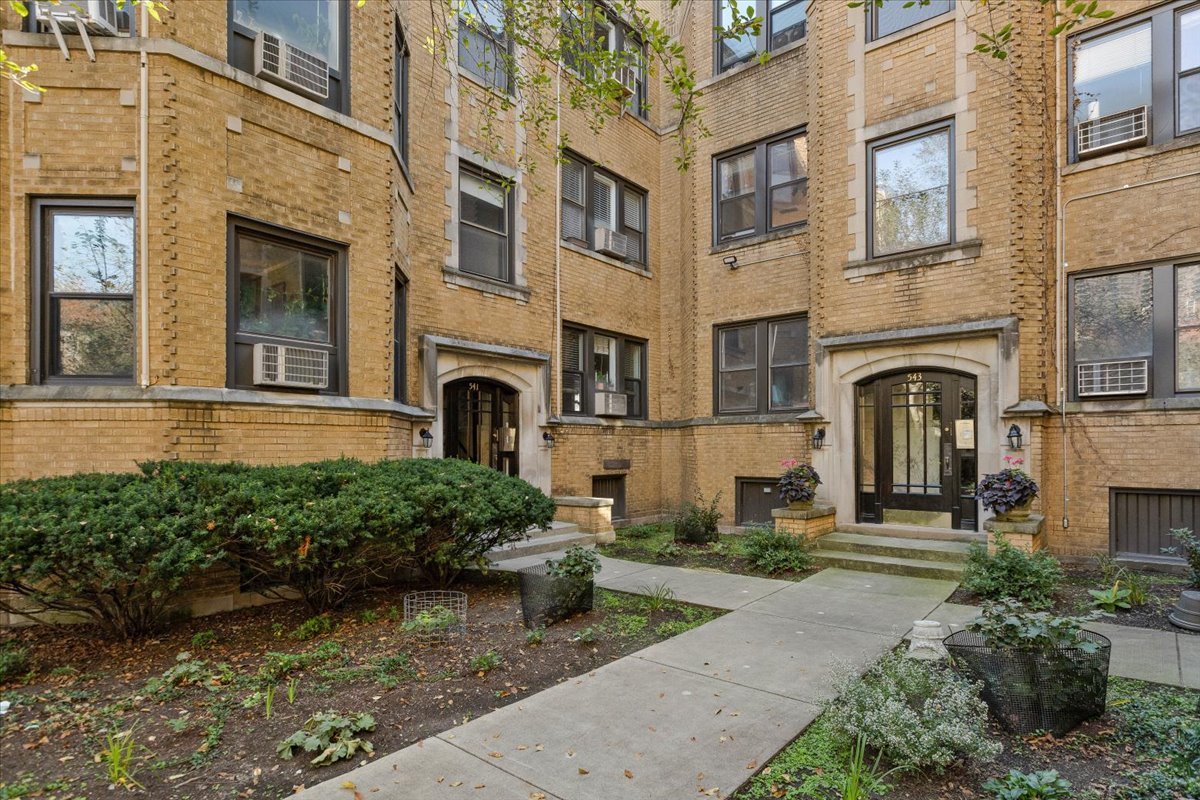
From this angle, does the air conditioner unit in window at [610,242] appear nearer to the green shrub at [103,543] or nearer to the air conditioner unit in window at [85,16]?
the air conditioner unit in window at [85,16]

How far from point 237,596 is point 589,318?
7.47m

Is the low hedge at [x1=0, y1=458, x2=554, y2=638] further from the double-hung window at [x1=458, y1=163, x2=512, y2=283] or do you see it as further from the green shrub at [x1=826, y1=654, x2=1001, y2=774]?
the double-hung window at [x1=458, y1=163, x2=512, y2=283]

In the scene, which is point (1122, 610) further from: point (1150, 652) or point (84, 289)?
point (84, 289)

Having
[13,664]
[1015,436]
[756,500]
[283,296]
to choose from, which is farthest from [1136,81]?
[13,664]

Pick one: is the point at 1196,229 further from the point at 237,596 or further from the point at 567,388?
the point at 237,596

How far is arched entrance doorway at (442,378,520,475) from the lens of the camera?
9742 mm

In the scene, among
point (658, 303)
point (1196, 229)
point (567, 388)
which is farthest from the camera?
point (658, 303)

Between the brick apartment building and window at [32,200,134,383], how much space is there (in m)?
0.03

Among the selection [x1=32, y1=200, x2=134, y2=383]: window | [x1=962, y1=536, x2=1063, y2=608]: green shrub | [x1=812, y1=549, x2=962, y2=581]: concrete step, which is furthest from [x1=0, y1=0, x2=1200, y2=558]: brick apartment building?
[x1=962, y1=536, x2=1063, y2=608]: green shrub

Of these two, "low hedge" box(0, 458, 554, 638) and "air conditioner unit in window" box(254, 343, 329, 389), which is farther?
"air conditioner unit in window" box(254, 343, 329, 389)

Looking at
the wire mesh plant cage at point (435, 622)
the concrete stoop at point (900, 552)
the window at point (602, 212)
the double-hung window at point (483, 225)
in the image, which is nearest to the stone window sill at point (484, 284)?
the double-hung window at point (483, 225)

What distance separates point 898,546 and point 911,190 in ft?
17.9

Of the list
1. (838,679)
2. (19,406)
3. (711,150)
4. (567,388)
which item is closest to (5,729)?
(19,406)

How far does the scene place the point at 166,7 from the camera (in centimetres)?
570
